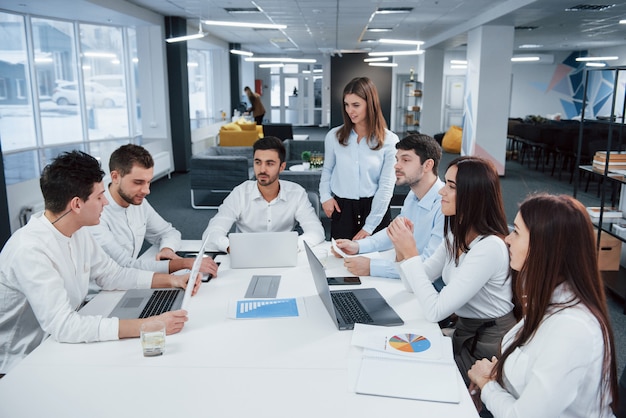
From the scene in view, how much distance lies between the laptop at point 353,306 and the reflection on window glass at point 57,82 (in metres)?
7.00

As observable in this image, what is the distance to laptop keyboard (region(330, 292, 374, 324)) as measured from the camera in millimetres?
2018

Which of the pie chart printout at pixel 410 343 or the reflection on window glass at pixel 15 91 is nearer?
the pie chart printout at pixel 410 343

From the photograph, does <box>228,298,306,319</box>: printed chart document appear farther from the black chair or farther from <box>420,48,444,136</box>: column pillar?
<box>420,48,444,136</box>: column pillar

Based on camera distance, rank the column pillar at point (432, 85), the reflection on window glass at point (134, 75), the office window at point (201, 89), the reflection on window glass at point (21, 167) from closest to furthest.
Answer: the reflection on window glass at point (21, 167)
the reflection on window glass at point (134, 75)
the office window at point (201, 89)
the column pillar at point (432, 85)

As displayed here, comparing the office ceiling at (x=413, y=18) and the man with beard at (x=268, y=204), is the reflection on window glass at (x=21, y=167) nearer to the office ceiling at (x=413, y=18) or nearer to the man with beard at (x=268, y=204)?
the office ceiling at (x=413, y=18)

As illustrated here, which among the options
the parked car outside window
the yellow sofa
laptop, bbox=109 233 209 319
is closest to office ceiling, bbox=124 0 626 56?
the parked car outside window

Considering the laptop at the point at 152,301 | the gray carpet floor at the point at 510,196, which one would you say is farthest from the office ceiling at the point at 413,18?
the laptop at the point at 152,301

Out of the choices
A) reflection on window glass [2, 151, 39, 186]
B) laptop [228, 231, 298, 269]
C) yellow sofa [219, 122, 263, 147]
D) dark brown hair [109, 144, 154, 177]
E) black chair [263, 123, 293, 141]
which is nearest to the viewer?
laptop [228, 231, 298, 269]

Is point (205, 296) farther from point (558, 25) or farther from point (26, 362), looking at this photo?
point (558, 25)

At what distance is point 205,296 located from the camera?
2.28 meters

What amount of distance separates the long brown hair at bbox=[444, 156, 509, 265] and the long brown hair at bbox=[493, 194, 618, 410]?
0.56 meters

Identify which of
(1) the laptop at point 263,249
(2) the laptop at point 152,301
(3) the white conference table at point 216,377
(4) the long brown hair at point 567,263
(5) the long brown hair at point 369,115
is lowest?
(2) the laptop at point 152,301

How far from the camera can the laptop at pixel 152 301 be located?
2.07 metres

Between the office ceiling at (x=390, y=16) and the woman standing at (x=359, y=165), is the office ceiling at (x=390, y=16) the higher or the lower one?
the higher one
